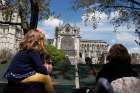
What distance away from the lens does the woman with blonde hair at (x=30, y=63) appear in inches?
296

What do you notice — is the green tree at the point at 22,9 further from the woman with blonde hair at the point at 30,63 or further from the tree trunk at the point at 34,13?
the woman with blonde hair at the point at 30,63

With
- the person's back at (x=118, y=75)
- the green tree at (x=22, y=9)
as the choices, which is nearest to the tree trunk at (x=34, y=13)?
the green tree at (x=22, y=9)

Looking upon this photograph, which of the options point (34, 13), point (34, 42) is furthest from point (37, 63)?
point (34, 13)

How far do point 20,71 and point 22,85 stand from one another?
0.73 ft

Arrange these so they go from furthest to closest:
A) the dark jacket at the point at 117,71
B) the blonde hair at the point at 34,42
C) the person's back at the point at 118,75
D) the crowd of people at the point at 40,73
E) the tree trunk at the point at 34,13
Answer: the tree trunk at the point at 34,13 → the dark jacket at the point at 117,71 → the person's back at the point at 118,75 → the blonde hair at the point at 34,42 → the crowd of people at the point at 40,73

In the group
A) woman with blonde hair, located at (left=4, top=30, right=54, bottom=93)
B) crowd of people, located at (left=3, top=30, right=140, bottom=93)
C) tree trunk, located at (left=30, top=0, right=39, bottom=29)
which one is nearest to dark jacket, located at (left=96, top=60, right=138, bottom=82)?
crowd of people, located at (left=3, top=30, right=140, bottom=93)

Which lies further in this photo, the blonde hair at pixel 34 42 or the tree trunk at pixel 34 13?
the tree trunk at pixel 34 13

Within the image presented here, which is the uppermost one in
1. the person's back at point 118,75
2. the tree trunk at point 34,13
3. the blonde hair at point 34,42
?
the tree trunk at point 34,13

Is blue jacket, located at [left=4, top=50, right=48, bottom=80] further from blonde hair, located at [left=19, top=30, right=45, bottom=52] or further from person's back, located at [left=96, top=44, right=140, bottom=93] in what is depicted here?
person's back, located at [left=96, top=44, right=140, bottom=93]

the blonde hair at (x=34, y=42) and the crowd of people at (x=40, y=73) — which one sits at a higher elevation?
the blonde hair at (x=34, y=42)

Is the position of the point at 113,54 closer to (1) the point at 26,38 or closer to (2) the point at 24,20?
(1) the point at 26,38

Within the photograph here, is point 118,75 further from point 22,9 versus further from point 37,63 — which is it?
point 22,9

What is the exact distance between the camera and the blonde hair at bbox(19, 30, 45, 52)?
757 cm

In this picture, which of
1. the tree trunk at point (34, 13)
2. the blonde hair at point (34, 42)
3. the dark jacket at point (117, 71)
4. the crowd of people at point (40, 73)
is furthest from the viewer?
the tree trunk at point (34, 13)
